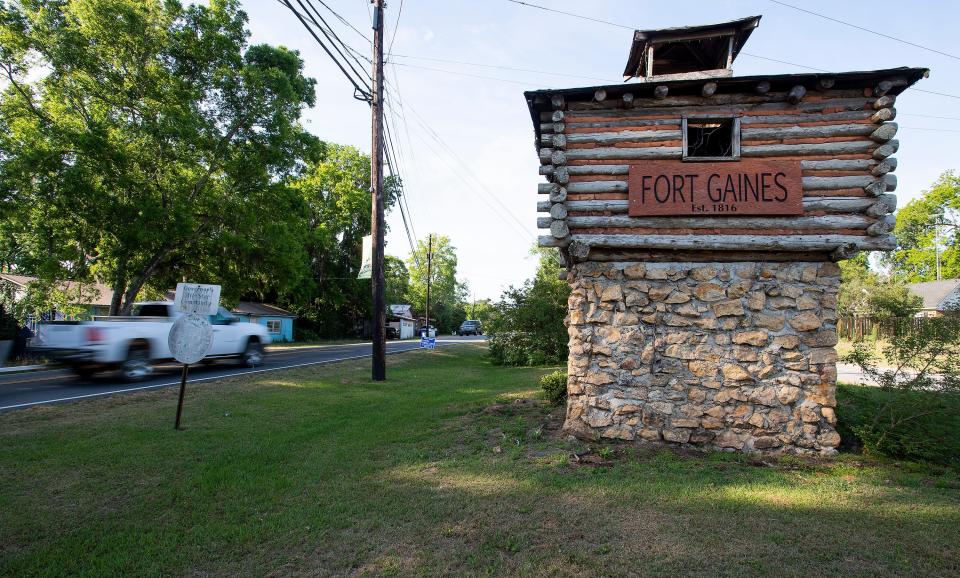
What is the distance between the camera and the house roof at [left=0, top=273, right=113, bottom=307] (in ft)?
72.2

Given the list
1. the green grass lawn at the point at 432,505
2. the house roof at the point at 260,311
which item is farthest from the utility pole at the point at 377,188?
the house roof at the point at 260,311

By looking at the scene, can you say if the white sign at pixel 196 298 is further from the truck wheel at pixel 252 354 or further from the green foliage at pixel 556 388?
the truck wheel at pixel 252 354

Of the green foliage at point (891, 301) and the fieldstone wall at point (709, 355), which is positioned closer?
the fieldstone wall at point (709, 355)

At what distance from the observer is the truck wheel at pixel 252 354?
53.0 ft

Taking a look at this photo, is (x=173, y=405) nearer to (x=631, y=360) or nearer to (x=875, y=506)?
(x=631, y=360)

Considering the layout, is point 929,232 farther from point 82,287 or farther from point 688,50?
point 82,287

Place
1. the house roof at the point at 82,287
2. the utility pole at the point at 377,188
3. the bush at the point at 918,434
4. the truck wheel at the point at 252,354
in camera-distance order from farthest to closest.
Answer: the house roof at the point at 82,287 → the truck wheel at the point at 252,354 → the utility pole at the point at 377,188 → the bush at the point at 918,434

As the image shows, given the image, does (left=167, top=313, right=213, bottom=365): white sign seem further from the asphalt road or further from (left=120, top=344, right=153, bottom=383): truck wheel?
(left=120, top=344, right=153, bottom=383): truck wheel

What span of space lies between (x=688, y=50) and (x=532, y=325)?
12580 millimetres

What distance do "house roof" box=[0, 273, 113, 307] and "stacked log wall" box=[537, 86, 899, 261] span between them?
74.4 feet

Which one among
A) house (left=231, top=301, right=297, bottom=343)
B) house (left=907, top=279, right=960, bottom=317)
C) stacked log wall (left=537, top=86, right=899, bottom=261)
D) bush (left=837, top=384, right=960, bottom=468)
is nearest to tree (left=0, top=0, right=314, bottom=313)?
house (left=231, top=301, right=297, bottom=343)

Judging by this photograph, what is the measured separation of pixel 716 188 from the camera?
677 cm

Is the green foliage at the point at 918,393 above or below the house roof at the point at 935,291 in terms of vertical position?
below

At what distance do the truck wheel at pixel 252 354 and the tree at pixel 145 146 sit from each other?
644 centimetres
